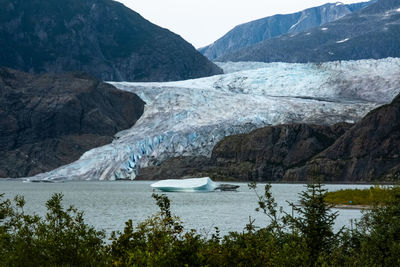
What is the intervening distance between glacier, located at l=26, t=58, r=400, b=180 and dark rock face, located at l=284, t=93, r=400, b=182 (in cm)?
1100

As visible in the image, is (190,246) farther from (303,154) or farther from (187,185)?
(303,154)

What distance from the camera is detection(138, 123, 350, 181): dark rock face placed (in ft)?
364

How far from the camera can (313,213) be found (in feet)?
42.0

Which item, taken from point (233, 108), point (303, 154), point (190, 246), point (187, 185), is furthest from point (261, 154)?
point (190, 246)

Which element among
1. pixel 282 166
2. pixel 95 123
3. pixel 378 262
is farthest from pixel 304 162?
pixel 378 262

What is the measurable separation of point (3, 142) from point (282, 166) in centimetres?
6965

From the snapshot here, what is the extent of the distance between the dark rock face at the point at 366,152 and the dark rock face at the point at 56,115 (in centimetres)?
5529

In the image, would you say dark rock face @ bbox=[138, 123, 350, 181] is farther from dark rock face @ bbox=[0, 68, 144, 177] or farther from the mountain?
dark rock face @ bbox=[0, 68, 144, 177]

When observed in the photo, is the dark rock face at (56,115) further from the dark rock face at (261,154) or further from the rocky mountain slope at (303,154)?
the rocky mountain slope at (303,154)

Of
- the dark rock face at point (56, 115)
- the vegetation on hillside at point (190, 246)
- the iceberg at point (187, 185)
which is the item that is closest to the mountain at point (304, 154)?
the iceberg at point (187, 185)

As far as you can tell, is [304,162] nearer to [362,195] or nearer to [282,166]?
[282,166]

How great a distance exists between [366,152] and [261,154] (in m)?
21.6

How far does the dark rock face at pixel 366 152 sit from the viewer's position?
326 ft

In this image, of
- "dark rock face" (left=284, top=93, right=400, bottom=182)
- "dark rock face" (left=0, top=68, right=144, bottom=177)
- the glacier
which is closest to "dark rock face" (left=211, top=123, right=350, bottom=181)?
the glacier
